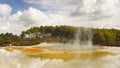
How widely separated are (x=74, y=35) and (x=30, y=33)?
19451 millimetres

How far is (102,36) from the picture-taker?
293 feet

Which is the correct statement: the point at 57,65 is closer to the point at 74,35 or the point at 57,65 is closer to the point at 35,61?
the point at 35,61

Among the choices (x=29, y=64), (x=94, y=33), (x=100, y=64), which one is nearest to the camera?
(x=100, y=64)

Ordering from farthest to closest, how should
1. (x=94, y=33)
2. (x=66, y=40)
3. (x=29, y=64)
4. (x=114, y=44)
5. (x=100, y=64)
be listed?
(x=66, y=40), (x=94, y=33), (x=114, y=44), (x=29, y=64), (x=100, y=64)

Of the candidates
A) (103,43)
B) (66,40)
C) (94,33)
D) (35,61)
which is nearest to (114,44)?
(103,43)

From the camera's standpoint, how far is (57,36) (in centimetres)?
10681

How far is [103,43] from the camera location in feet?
288

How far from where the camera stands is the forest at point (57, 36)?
89.8m

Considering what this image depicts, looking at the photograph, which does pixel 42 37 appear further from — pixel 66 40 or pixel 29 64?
pixel 29 64

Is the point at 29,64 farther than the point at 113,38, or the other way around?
the point at 113,38

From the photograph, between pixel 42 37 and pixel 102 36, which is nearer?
pixel 102 36

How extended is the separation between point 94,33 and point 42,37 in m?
25.0

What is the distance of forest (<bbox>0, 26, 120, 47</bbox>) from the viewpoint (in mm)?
89750


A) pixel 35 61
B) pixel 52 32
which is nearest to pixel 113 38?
pixel 52 32
